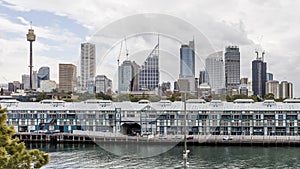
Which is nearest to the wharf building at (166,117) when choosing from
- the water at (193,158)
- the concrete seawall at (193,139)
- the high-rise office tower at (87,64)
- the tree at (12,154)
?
the concrete seawall at (193,139)

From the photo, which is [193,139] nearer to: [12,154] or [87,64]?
[87,64]

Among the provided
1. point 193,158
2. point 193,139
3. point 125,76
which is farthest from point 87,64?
point 193,139

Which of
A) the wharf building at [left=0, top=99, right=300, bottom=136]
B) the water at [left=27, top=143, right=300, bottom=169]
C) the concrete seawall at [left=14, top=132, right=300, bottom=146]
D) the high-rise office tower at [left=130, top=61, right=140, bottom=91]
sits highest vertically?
the high-rise office tower at [left=130, top=61, right=140, bottom=91]

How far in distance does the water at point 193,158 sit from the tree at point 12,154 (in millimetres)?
11697

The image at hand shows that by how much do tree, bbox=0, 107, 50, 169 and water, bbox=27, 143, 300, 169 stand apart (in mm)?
11697

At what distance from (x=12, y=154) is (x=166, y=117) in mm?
23894

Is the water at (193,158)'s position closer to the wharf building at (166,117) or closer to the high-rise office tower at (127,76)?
the wharf building at (166,117)

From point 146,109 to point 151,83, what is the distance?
755 inches

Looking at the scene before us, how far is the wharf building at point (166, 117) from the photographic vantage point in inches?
1228

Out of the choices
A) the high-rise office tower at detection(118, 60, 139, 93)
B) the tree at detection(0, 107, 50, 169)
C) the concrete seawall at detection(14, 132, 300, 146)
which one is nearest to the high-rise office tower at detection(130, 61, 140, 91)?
the high-rise office tower at detection(118, 60, 139, 93)

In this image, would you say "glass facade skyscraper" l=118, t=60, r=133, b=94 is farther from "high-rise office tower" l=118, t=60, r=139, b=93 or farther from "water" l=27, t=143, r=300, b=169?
"water" l=27, t=143, r=300, b=169

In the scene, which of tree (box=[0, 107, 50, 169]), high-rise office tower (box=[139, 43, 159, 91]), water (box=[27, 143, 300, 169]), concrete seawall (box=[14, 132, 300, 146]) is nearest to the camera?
tree (box=[0, 107, 50, 169])

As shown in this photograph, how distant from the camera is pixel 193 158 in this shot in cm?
2303

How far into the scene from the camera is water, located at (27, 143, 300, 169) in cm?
2080
